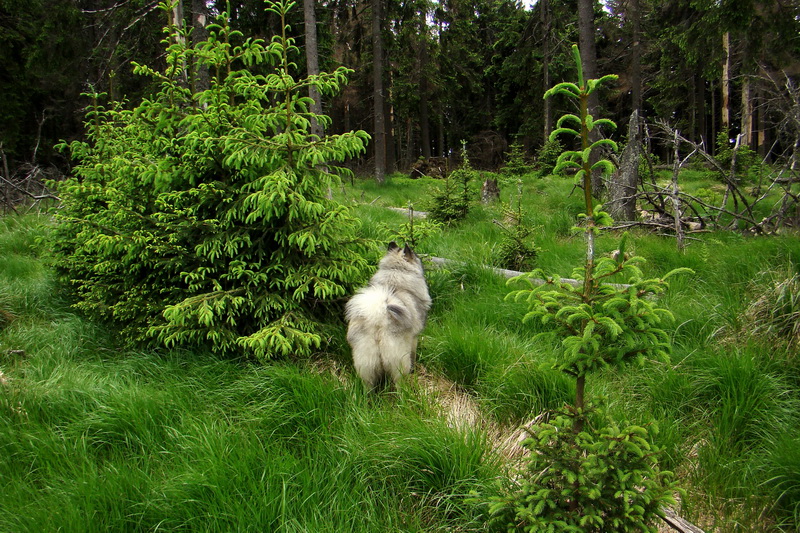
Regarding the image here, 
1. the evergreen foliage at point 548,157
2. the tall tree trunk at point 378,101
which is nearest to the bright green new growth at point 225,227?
the tall tree trunk at point 378,101

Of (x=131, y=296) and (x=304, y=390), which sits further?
(x=131, y=296)

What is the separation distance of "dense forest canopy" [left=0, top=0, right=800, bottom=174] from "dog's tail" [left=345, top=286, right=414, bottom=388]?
391 centimetres

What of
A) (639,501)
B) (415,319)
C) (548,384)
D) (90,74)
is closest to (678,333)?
(548,384)

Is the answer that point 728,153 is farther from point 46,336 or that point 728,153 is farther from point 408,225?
point 46,336

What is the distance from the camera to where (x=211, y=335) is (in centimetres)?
346

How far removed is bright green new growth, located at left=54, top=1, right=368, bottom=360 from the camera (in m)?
3.58

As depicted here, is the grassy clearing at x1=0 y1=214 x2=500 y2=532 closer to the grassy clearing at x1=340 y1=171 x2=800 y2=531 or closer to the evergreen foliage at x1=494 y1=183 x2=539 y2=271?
the grassy clearing at x1=340 y1=171 x2=800 y2=531

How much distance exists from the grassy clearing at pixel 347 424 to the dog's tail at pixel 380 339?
200 mm

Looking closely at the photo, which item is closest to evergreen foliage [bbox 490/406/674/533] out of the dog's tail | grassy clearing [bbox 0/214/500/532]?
grassy clearing [bbox 0/214/500/532]

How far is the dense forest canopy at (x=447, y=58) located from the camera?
7.54 m

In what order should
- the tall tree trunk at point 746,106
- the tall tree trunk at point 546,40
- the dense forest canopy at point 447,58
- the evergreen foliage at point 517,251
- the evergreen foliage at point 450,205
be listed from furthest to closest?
the tall tree trunk at point 546,40 < the tall tree trunk at point 746,106 < the evergreen foliage at point 450,205 < the dense forest canopy at point 447,58 < the evergreen foliage at point 517,251

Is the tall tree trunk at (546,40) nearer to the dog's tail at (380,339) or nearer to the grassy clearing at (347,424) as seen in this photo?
the grassy clearing at (347,424)

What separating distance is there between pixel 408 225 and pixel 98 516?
4118mm

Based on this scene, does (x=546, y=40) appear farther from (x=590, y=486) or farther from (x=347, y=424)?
(x=590, y=486)
